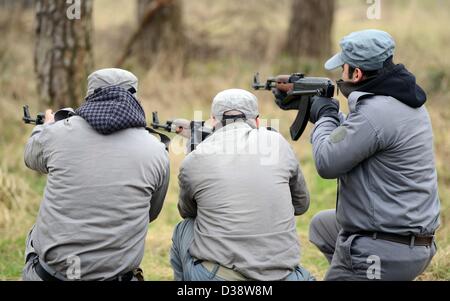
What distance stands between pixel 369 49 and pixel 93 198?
1646 millimetres

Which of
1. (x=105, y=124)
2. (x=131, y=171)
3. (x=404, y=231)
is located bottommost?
(x=404, y=231)

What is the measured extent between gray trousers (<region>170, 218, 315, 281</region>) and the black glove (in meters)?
0.89

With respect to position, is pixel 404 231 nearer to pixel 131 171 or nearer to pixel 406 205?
pixel 406 205

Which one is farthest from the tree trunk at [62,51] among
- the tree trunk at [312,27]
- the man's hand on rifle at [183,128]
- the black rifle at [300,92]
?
the tree trunk at [312,27]

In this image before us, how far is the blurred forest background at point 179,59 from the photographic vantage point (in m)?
6.12

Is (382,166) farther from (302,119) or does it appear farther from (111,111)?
(111,111)

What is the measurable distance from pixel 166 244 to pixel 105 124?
2.45 metres

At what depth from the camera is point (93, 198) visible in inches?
139

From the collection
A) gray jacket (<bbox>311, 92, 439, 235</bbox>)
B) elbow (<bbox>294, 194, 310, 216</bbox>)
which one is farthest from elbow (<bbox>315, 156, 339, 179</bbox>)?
elbow (<bbox>294, 194, 310, 216</bbox>)

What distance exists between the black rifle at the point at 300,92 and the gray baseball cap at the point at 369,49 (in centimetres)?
36

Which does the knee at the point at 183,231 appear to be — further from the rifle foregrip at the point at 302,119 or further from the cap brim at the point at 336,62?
the cap brim at the point at 336,62

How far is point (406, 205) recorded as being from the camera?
372 cm

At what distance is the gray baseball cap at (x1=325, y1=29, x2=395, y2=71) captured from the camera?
12.5 ft
